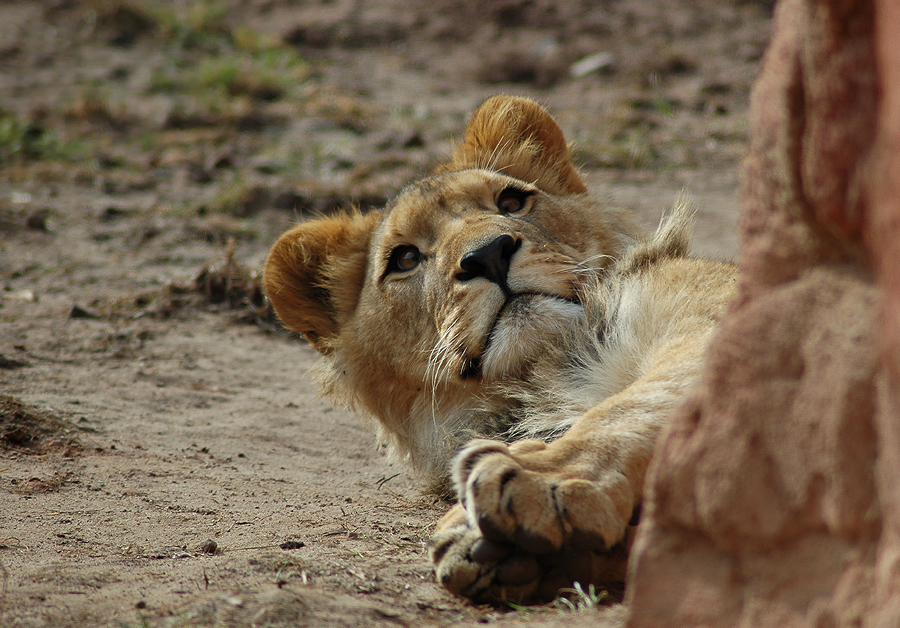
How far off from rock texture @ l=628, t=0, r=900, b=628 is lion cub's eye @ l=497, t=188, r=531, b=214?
92.2 inches

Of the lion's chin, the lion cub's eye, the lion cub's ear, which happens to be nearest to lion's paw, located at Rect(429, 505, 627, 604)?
the lion's chin

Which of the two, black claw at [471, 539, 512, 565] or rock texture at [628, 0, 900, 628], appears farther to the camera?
A: black claw at [471, 539, 512, 565]

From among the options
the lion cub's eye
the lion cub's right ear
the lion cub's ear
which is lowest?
the lion cub's right ear

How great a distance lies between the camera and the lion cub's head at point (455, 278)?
3496 mm

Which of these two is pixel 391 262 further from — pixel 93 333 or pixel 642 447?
pixel 93 333

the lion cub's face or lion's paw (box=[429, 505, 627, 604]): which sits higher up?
the lion cub's face

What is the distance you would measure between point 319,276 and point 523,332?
1506 millimetres

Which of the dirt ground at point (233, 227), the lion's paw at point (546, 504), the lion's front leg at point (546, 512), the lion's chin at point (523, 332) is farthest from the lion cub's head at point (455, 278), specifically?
the lion's paw at point (546, 504)

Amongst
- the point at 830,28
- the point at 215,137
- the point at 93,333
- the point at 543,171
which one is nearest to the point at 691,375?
the point at 830,28

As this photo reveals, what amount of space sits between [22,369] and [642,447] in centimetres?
401

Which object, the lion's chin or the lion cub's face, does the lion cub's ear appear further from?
→ the lion's chin

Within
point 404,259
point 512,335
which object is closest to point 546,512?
point 512,335

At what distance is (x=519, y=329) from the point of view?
11.2 ft

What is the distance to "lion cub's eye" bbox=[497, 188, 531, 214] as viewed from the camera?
4.12 m
